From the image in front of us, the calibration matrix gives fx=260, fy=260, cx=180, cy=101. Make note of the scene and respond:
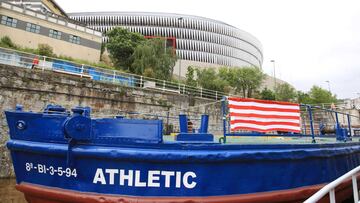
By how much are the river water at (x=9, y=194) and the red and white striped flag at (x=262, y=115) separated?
6.31 metres

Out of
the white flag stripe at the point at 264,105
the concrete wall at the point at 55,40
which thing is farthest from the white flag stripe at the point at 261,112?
the concrete wall at the point at 55,40

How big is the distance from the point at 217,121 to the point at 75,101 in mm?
10170

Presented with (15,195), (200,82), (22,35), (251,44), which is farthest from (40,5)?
(251,44)

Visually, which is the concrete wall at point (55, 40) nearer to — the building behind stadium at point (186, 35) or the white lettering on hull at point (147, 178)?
the building behind stadium at point (186, 35)

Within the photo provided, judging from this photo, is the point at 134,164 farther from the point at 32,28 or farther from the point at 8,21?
the point at 32,28

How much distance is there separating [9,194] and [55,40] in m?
27.8

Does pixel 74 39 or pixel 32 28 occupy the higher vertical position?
pixel 32 28

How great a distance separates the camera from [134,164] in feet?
11.9

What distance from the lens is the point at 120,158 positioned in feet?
11.8

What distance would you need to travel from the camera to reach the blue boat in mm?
3613

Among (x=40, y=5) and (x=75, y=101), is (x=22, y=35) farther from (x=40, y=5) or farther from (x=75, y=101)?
(x=75, y=101)

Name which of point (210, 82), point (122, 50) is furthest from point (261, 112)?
point (122, 50)

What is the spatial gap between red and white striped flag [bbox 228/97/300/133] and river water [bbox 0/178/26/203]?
6.31 metres

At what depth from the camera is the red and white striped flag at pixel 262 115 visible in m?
4.58
